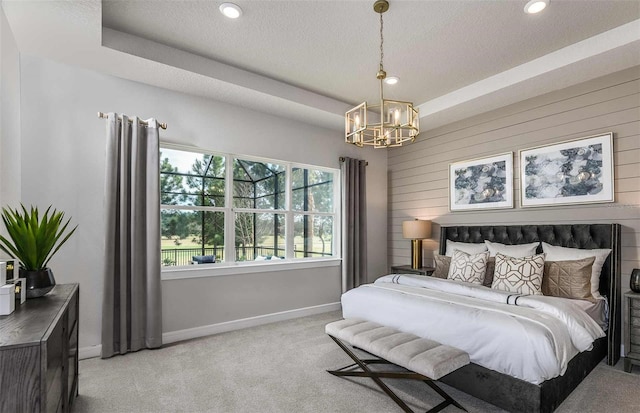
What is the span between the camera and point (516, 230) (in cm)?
396

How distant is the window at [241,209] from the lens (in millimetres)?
3826

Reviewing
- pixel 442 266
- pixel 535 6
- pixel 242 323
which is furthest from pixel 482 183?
pixel 242 323

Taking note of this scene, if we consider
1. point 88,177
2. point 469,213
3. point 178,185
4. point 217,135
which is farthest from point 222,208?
point 469,213

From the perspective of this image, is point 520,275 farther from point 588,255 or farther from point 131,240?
point 131,240

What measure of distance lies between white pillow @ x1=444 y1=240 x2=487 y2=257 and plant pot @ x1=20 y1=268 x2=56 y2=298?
3.98m

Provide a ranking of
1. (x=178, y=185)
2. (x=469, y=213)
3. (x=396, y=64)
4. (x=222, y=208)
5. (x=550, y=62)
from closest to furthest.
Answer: (x=550, y=62)
(x=396, y=64)
(x=178, y=185)
(x=222, y=208)
(x=469, y=213)

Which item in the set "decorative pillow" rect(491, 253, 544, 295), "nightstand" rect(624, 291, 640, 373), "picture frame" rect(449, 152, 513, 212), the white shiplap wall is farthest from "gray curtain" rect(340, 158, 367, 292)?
"nightstand" rect(624, 291, 640, 373)

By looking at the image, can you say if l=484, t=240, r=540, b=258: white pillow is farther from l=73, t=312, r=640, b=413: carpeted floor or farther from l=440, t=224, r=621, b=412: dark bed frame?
l=73, t=312, r=640, b=413: carpeted floor

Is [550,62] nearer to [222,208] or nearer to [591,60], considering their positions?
[591,60]

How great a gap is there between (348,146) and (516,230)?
103 inches

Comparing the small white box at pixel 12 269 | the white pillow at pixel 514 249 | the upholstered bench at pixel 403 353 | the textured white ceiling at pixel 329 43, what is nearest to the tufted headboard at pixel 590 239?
the white pillow at pixel 514 249

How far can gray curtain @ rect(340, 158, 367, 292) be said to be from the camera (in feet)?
16.6

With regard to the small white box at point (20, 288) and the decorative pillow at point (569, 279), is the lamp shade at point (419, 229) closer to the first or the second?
the decorative pillow at point (569, 279)

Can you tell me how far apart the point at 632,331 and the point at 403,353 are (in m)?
2.20
